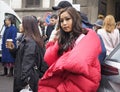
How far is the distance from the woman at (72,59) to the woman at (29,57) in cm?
89

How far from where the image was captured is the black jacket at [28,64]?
541 cm

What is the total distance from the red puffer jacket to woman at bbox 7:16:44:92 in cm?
100

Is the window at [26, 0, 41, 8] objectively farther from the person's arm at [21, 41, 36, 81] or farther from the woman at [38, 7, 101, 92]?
the woman at [38, 7, 101, 92]

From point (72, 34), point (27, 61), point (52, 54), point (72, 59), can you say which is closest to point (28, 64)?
point (27, 61)

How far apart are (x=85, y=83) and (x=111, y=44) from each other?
3801 mm

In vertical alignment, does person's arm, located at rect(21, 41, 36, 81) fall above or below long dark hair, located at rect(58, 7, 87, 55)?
below

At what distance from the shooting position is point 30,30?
5.72 metres

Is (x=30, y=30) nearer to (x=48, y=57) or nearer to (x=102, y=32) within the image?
(x=48, y=57)

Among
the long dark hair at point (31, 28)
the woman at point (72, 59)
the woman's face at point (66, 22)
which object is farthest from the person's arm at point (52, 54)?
the long dark hair at point (31, 28)

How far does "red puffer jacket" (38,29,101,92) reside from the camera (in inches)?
164

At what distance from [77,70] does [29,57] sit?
4.56 ft

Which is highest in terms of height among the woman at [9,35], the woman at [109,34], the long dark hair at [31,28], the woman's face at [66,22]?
the woman's face at [66,22]

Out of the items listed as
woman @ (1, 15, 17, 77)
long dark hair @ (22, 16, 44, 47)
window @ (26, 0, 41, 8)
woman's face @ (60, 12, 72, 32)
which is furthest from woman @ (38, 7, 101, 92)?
window @ (26, 0, 41, 8)

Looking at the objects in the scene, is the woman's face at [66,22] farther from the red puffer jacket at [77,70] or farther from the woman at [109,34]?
the woman at [109,34]
